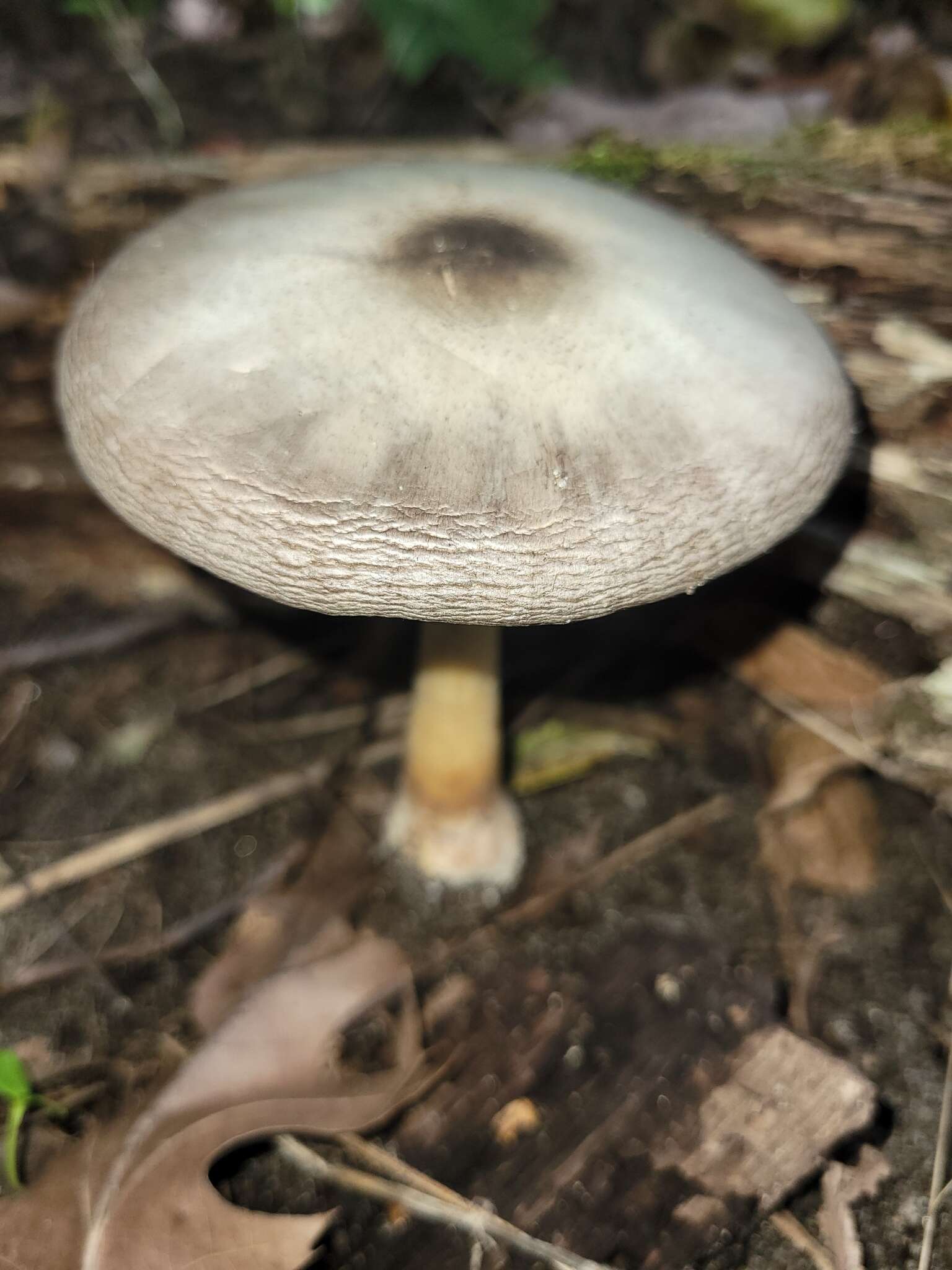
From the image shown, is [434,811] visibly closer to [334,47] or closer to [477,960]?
[477,960]

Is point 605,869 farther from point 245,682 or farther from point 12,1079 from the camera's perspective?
point 12,1079

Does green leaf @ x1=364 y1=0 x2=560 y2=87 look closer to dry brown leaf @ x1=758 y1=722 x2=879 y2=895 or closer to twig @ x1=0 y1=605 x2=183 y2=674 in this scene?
twig @ x1=0 y1=605 x2=183 y2=674

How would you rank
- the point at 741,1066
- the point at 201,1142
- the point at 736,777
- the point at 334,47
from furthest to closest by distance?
1. the point at 334,47
2. the point at 736,777
3. the point at 741,1066
4. the point at 201,1142

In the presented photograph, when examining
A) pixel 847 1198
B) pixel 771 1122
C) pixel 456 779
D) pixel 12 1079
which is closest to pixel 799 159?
pixel 456 779

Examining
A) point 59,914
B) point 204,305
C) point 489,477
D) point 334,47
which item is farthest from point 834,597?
point 334,47

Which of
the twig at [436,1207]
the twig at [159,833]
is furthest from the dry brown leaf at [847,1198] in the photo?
the twig at [159,833]

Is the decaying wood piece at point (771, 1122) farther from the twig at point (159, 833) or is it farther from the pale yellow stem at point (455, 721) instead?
the twig at point (159, 833)
